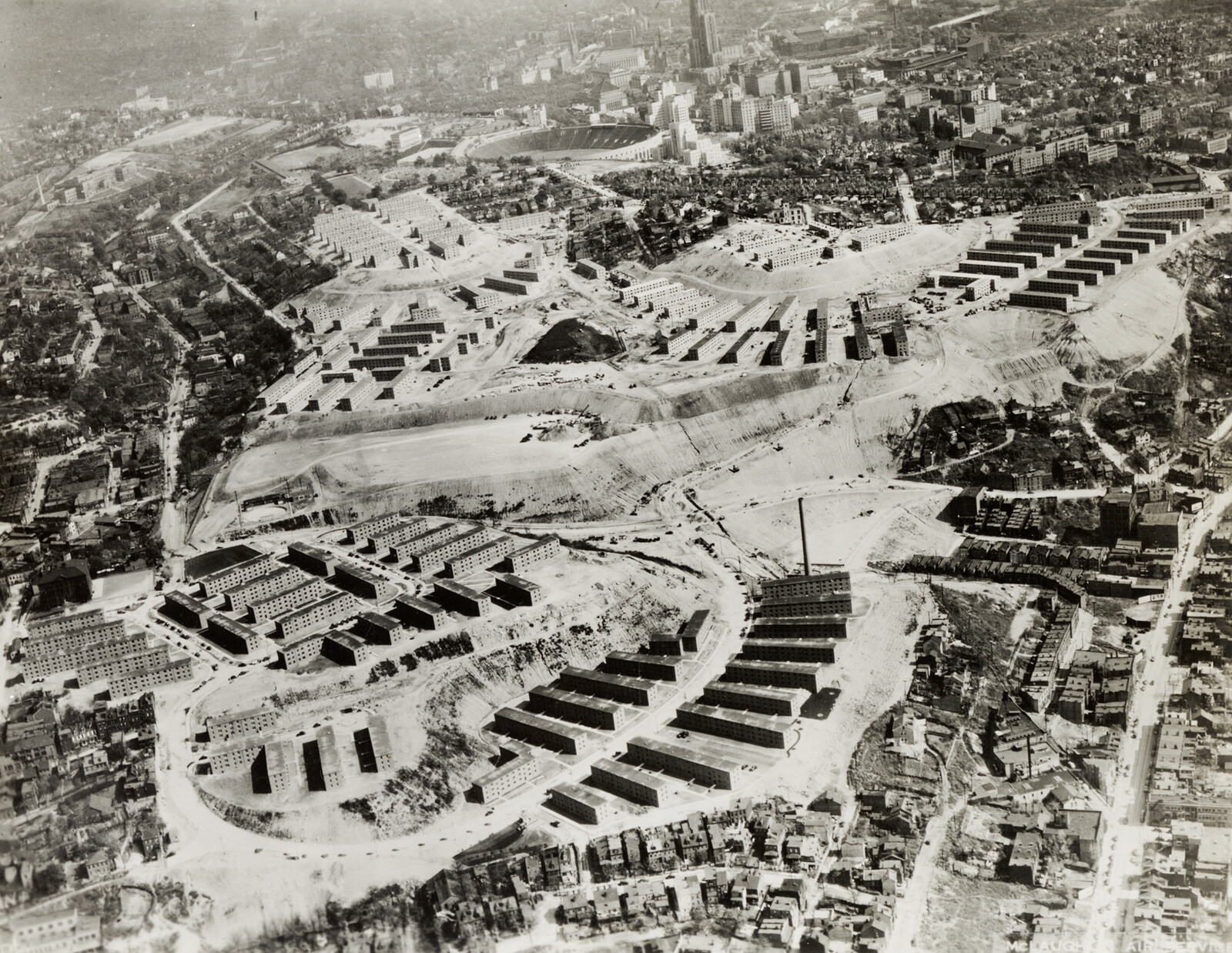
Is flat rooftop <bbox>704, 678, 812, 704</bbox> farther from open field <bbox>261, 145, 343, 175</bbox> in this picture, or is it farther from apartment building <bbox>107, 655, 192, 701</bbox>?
open field <bbox>261, 145, 343, 175</bbox>

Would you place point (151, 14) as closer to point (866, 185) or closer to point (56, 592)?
point (866, 185)

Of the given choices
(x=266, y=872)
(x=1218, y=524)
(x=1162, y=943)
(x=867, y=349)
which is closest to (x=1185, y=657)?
(x=1218, y=524)

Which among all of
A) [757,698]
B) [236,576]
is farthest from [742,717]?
[236,576]

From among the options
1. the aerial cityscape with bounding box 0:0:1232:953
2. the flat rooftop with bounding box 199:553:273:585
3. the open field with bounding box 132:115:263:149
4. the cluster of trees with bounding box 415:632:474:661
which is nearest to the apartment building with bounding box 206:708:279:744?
the aerial cityscape with bounding box 0:0:1232:953

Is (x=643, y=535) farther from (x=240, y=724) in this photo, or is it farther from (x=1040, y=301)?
(x=1040, y=301)

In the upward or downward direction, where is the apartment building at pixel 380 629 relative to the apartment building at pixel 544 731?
upward

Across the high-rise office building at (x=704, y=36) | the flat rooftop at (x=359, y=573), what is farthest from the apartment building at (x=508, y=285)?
the high-rise office building at (x=704, y=36)

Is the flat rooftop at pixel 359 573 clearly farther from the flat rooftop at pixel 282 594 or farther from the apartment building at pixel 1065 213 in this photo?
the apartment building at pixel 1065 213
